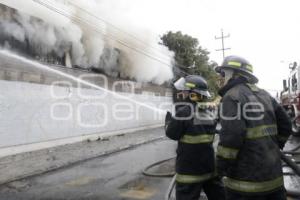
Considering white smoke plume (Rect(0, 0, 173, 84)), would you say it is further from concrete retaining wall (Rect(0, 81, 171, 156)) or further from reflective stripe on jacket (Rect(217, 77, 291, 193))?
reflective stripe on jacket (Rect(217, 77, 291, 193))

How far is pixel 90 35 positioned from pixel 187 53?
1352 centimetres

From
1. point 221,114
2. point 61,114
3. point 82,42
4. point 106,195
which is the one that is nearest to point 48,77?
point 61,114

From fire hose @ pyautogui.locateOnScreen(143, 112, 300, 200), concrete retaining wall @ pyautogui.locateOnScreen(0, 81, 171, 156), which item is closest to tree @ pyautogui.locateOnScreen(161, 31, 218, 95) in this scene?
concrete retaining wall @ pyautogui.locateOnScreen(0, 81, 171, 156)

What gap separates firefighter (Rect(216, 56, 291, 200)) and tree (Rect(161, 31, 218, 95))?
82.2 ft

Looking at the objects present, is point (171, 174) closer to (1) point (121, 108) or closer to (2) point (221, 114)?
(2) point (221, 114)

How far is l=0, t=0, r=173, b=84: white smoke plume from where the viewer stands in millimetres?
11945

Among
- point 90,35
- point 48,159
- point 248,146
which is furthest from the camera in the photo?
point 90,35

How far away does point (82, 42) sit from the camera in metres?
15.9

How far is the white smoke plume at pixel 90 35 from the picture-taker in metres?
11.9

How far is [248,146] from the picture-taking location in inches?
97.3

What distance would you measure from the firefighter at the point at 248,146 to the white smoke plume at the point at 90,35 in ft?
31.7

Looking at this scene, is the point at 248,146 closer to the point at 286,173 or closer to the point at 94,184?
the point at 286,173

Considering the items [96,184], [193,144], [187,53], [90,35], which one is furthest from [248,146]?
[187,53]

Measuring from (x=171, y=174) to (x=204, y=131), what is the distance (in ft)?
9.84
